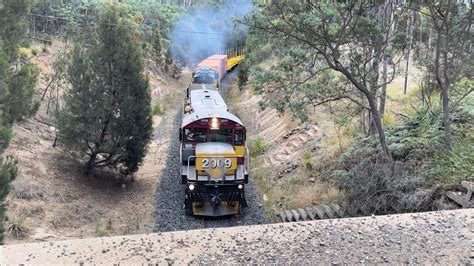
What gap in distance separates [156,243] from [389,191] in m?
6.66

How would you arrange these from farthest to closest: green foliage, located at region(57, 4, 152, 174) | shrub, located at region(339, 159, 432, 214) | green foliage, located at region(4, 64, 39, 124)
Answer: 1. green foliage, located at region(57, 4, 152, 174)
2. green foliage, located at region(4, 64, 39, 124)
3. shrub, located at region(339, 159, 432, 214)

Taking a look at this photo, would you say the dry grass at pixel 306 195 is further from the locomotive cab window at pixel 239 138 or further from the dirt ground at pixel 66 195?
the dirt ground at pixel 66 195

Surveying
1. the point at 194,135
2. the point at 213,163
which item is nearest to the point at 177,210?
the point at 213,163

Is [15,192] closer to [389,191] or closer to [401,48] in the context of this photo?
[389,191]

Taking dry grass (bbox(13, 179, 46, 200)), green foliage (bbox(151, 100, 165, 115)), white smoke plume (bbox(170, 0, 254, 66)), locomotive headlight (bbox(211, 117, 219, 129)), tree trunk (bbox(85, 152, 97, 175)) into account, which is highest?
white smoke plume (bbox(170, 0, 254, 66))

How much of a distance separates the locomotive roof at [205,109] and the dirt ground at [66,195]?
11.1 ft

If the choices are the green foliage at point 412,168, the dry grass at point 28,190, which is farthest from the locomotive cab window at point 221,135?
the dry grass at point 28,190

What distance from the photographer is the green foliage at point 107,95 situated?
15.4m

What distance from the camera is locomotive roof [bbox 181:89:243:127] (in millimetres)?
14062

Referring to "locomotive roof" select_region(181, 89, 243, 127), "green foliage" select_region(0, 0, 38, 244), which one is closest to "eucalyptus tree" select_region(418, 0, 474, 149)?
"locomotive roof" select_region(181, 89, 243, 127)

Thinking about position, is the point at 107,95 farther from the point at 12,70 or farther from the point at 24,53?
the point at 24,53

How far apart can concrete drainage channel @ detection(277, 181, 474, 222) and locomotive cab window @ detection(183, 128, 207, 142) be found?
11.5ft

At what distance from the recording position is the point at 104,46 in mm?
15539

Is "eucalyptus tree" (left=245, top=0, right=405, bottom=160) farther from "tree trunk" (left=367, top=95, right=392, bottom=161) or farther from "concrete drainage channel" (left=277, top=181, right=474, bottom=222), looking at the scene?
"concrete drainage channel" (left=277, top=181, right=474, bottom=222)
